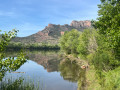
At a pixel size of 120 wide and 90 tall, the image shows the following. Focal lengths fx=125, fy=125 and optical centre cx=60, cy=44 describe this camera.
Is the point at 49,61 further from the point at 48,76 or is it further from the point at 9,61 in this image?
the point at 9,61

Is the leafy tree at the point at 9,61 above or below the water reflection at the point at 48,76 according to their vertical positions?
above

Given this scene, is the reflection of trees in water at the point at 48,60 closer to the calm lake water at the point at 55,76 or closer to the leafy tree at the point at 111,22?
the calm lake water at the point at 55,76

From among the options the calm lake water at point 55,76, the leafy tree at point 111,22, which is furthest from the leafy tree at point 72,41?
the leafy tree at point 111,22

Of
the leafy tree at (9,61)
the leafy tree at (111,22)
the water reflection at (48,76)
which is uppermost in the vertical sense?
the leafy tree at (111,22)

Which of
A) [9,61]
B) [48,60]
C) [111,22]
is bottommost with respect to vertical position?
[48,60]

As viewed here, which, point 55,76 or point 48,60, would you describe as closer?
point 55,76

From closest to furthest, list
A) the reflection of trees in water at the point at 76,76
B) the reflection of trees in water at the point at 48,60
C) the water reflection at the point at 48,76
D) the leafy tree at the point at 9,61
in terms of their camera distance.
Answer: the leafy tree at the point at 9,61, the reflection of trees in water at the point at 76,76, the water reflection at the point at 48,76, the reflection of trees in water at the point at 48,60

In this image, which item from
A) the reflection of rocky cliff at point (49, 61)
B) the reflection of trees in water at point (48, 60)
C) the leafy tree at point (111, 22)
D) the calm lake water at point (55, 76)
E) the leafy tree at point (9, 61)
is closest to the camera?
the leafy tree at point (9, 61)

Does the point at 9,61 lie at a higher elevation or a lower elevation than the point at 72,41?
lower

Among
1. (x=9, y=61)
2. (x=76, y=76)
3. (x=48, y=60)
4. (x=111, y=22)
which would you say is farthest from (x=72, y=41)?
(x=9, y=61)

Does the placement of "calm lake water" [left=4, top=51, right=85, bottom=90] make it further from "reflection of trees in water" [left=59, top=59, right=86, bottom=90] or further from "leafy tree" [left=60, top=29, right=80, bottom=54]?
"leafy tree" [left=60, top=29, right=80, bottom=54]

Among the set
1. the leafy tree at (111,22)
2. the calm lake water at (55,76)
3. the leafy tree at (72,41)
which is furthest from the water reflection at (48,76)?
the leafy tree at (72,41)

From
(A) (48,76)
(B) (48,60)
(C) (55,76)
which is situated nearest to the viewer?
(A) (48,76)

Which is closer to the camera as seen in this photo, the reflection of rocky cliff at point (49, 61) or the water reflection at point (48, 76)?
the water reflection at point (48, 76)
